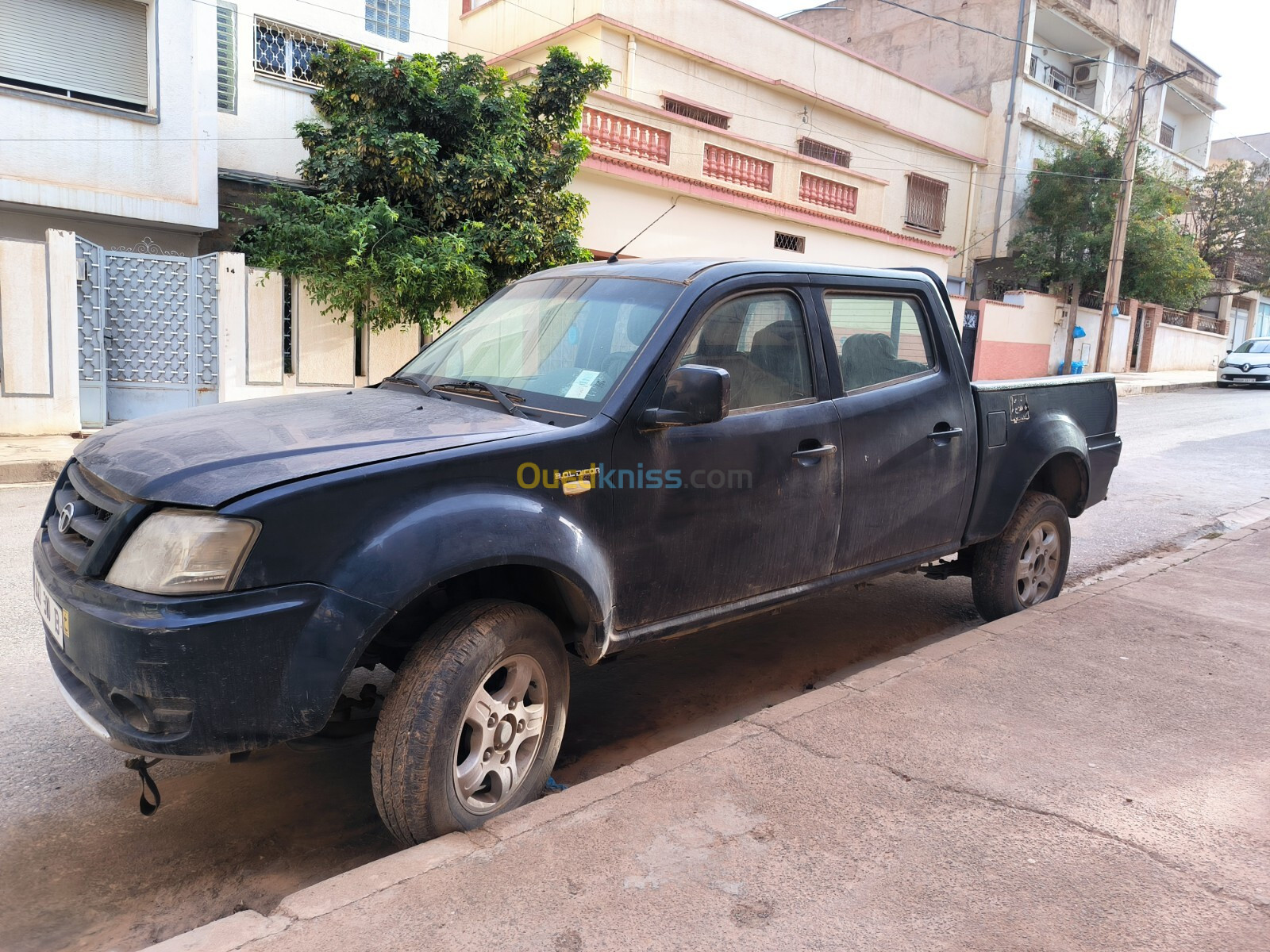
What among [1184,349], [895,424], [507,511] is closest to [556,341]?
[507,511]

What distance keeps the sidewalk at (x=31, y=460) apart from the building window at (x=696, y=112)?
13.3 m

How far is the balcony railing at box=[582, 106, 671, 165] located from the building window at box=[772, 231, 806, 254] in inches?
142

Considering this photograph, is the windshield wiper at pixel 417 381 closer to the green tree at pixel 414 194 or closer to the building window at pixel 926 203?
the green tree at pixel 414 194

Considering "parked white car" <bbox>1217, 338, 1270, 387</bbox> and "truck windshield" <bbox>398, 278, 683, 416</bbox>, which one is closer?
"truck windshield" <bbox>398, 278, 683, 416</bbox>

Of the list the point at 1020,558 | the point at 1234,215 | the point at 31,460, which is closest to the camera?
the point at 1020,558

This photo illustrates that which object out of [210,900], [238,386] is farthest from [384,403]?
[238,386]

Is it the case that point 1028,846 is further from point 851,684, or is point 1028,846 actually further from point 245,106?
point 245,106

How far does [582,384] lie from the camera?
10.8 feet

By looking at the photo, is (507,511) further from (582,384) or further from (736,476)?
(736,476)

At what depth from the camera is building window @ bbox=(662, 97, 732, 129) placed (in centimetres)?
1908

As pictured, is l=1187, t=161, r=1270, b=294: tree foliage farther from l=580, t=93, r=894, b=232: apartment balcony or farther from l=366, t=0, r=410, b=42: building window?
l=366, t=0, r=410, b=42: building window

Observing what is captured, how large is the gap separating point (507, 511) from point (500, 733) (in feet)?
2.33

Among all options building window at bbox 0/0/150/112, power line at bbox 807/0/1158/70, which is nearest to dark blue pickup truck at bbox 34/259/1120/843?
building window at bbox 0/0/150/112

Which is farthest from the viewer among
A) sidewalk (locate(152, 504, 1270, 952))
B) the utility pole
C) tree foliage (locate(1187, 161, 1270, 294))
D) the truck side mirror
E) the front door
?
tree foliage (locate(1187, 161, 1270, 294))
